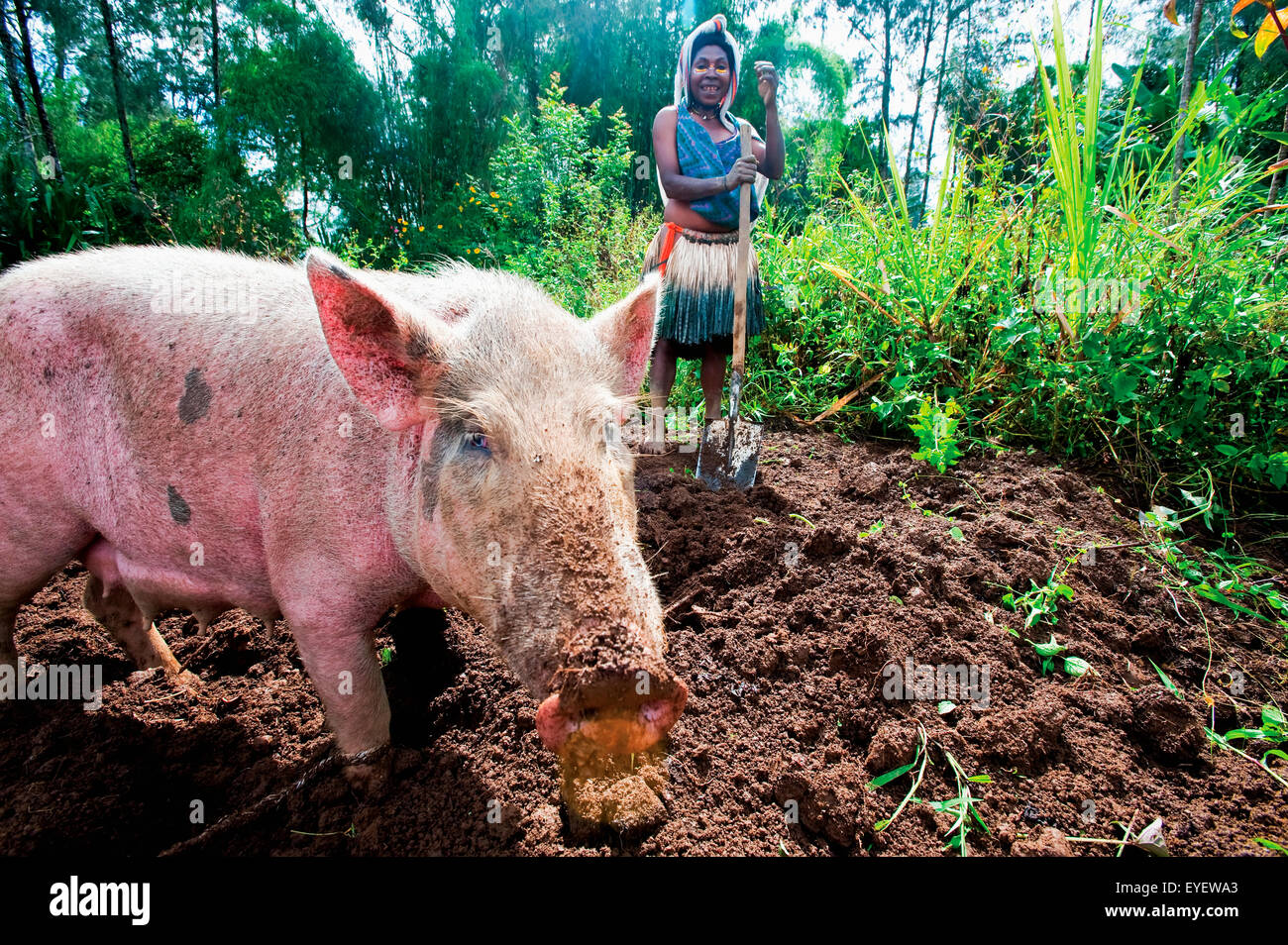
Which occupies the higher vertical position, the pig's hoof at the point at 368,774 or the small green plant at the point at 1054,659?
the small green plant at the point at 1054,659

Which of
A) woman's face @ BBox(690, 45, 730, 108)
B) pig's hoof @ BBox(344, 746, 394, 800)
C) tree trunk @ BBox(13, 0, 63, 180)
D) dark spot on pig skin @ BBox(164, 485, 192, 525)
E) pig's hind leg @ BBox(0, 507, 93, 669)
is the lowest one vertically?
pig's hoof @ BBox(344, 746, 394, 800)

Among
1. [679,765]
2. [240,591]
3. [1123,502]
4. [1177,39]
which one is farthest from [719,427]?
[1177,39]

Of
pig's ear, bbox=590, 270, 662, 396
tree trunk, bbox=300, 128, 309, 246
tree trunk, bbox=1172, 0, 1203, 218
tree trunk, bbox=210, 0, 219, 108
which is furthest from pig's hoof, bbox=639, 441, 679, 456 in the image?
tree trunk, bbox=210, 0, 219, 108

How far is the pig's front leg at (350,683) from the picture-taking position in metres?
2.20

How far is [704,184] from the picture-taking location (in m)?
4.37

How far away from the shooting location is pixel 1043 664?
2486 millimetres

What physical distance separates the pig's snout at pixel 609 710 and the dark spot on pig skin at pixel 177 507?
6.27ft

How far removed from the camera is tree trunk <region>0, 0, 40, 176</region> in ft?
35.5

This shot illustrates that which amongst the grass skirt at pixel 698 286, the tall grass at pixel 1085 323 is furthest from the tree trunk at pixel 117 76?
the tall grass at pixel 1085 323

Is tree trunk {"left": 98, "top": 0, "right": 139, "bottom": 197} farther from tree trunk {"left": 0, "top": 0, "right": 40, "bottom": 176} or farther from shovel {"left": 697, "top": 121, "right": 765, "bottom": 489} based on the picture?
shovel {"left": 697, "top": 121, "right": 765, "bottom": 489}

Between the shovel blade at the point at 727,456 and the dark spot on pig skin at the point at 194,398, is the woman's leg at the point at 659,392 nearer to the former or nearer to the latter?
the shovel blade at the point at 727,456

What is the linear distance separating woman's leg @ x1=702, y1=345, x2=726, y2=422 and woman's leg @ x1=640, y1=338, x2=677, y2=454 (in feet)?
0.92

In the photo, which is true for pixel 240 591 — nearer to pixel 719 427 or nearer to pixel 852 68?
pixel 719 427

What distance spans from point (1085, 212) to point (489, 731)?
4.83 meters
